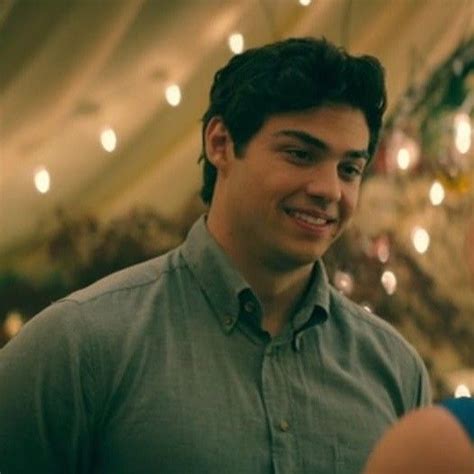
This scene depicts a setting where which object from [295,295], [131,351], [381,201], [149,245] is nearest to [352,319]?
[295,295]

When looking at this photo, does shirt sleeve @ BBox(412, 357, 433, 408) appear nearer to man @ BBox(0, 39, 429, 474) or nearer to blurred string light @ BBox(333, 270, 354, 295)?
man @ BBox(0, 39, 429, 474)

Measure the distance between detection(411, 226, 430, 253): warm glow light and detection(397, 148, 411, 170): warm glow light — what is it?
12 centimetres

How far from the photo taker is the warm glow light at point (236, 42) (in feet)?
7.77

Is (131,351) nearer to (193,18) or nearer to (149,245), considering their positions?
(149,245)

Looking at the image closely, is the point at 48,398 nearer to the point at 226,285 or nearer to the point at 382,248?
the point at 226,285

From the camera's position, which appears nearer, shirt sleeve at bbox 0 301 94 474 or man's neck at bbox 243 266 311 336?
shirt sleeve at bbox 0 301 94 474

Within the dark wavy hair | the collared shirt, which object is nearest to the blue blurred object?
the collared shirt

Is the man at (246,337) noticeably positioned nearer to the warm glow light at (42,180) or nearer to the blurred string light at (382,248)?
the warm glow light at (42,180)

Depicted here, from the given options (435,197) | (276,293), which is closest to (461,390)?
(435,197)

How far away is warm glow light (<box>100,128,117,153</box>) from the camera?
7.54 feet

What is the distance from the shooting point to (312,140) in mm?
1312

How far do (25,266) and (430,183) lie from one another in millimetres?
820

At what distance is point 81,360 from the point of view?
1254 millimetres

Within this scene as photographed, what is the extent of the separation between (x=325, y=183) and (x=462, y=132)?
126 cm
